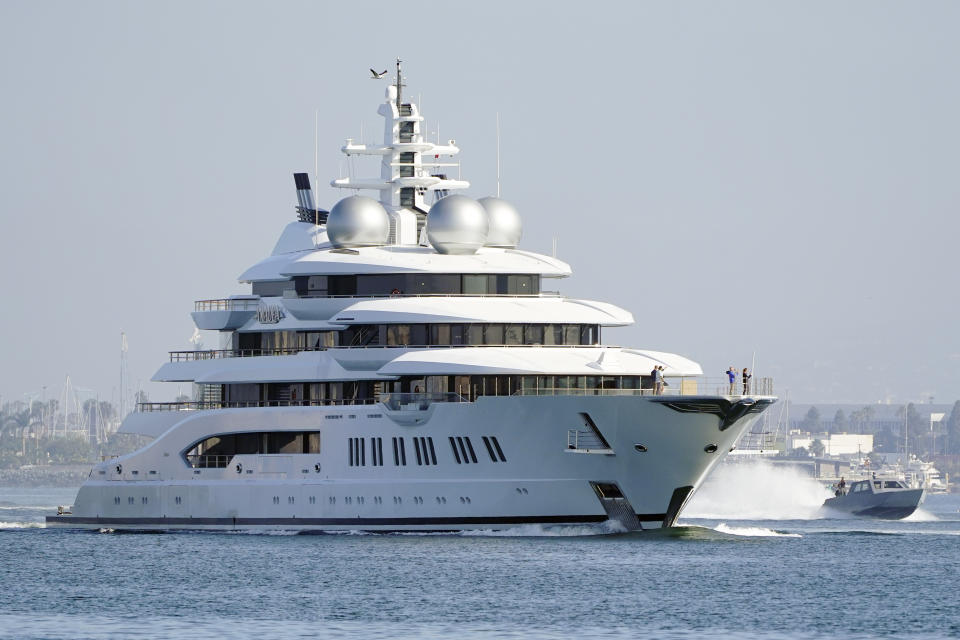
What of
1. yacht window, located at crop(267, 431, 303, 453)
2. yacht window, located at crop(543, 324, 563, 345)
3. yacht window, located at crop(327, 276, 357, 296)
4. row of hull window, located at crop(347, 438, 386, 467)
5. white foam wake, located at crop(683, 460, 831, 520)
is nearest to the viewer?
row of hull window, located at crop(347, 438, 386, 467)

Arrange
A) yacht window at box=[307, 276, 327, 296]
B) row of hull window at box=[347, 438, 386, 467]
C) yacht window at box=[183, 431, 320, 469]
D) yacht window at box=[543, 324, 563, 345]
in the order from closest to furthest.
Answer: row of hull window at box=[347, 438, 386, 467], yacht window at box=[543, 324, 563, 345], yacht window at box=[183, 431, 320, 469], yacht window at box=[307, 276, 327, 296]

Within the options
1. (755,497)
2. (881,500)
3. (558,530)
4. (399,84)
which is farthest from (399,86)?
(755,497)

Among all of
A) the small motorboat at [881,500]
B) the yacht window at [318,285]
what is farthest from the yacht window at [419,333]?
the small motorboat at [881,500]

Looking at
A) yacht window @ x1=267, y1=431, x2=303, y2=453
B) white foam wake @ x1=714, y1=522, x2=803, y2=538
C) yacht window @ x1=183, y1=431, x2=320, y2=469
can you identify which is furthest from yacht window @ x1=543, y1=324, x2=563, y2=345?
yacht window @ x1=267, y1=431, x2=303, y2=453

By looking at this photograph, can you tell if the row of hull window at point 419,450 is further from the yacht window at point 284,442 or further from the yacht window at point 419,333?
the yacht window at point 419,333

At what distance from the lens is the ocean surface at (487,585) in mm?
45531

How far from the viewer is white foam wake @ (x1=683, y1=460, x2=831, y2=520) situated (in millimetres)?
100625

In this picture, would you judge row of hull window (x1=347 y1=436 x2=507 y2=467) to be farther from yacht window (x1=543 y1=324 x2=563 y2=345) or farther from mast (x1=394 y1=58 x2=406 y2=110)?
mast (x1=394 y1=58 x2=406 y2=110)

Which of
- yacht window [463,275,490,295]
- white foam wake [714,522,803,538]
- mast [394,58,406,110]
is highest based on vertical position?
mast [394,58,406,110]

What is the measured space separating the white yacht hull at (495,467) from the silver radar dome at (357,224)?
6.69 meters

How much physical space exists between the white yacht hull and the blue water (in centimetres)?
91

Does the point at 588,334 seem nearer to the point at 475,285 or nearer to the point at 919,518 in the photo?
the point at 475,285

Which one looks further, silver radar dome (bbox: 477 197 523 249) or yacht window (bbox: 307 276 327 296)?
silver radar dome (bbox: 477 197 523 249)

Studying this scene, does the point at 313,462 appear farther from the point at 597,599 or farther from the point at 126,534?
the point at 597,599
